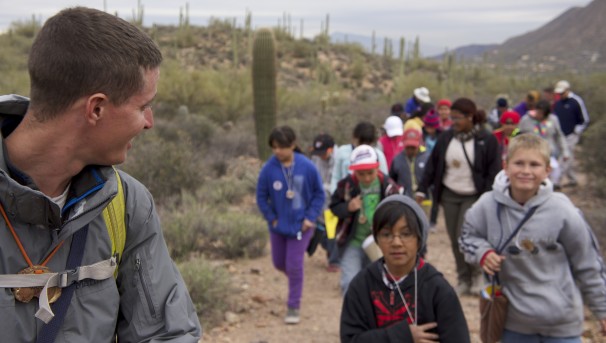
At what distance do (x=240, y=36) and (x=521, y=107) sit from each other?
34694 mm

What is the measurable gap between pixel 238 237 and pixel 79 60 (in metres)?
7.48

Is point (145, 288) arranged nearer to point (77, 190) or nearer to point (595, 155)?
point (77, 190)

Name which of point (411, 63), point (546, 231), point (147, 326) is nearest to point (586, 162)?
point (546, 231)

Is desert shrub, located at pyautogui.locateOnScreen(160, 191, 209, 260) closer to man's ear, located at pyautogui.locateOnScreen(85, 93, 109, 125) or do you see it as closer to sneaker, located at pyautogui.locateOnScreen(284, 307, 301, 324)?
sneaker, located at pyautogui.locateOnScreen(284, 307, 301, 324)

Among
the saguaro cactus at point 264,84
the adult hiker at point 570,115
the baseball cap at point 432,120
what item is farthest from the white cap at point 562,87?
the saguaro cactus at point 264,84

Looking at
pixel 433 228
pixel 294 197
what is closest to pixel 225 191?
pixel 433 228

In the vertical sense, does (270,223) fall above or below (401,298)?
below

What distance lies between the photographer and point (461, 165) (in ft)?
23.0

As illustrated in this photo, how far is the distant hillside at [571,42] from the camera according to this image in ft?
287

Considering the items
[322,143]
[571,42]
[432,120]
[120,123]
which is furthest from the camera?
[571,42]

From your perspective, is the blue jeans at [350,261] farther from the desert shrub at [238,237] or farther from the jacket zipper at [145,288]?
the jacket zipper at [145,288]

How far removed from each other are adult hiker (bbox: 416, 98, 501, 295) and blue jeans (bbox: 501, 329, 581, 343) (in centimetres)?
300

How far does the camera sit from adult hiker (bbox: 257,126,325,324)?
6410mm

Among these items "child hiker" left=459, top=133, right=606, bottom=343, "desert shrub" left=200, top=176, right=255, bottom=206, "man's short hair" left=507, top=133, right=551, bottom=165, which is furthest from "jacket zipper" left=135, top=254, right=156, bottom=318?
"desert shrub" left=200, top=176, right=255, bottom=206
